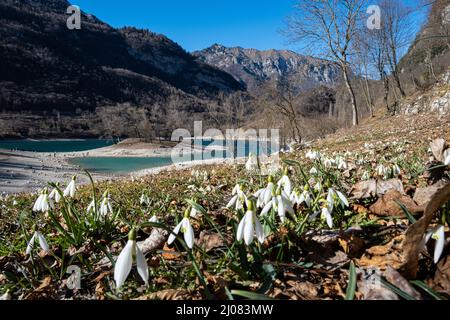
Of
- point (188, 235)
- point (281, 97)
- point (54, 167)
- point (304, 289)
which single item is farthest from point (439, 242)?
point (54, 167)

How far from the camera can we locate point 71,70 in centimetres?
13038

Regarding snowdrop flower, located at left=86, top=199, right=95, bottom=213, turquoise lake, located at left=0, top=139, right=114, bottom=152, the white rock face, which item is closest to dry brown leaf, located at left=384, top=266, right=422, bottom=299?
snowdrop flower, located at left=86, top=199, right=95, bottom=213

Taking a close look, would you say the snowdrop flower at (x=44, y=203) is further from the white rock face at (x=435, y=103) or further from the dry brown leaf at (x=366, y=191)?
the white rock face at (x=435, y=103)

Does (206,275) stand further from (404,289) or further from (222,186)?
(222,186)

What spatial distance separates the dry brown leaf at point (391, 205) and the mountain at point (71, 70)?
93372 mm

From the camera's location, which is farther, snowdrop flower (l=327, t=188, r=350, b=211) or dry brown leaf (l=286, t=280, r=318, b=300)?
snowdrop flower (l=327, t=188, r=350, b=211)

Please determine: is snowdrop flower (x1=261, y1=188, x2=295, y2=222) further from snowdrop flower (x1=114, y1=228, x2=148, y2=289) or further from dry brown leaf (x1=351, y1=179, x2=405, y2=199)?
dry brown leaf (x1=351, y1=179, x2=405, y2=199)

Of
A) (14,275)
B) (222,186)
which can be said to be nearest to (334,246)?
(14,275)

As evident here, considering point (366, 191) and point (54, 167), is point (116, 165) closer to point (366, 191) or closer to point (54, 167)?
point (54, 167)

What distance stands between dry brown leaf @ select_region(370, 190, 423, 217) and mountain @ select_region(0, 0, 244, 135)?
93372 mm

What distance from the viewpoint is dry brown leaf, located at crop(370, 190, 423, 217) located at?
1788 millimetres

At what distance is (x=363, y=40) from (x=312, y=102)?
133ft

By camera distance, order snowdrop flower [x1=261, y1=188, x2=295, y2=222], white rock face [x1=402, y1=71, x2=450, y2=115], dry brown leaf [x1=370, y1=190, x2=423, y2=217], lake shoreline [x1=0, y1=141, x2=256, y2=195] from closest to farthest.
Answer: snowdrop flower [x1=261, y1=188, x2=295, y2=222] < dry brown leaf [x1=370, y1=190, x2=423, y2=217] < white rock face [x1=402, y1=71, x2=450, y2=115] < lake shoreline [x1=0, y1=141, x2=256, y2=195]
